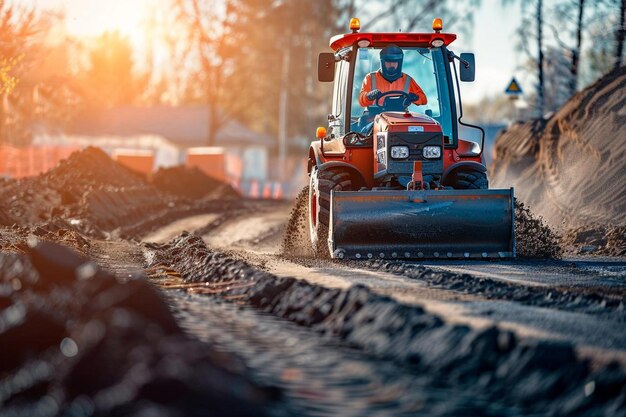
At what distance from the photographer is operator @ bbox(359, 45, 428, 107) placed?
578 inches

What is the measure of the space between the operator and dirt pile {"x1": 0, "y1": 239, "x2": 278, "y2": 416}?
651cm

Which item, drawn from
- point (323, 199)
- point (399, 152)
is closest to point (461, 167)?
point (399, 152)

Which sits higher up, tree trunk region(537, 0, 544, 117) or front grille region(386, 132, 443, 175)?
tree trunk region(537, 0, 544, 117)

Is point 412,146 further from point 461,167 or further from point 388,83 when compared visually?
point 388,83

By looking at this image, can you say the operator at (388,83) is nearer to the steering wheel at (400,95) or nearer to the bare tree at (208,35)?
the steering wheel at (400,95)

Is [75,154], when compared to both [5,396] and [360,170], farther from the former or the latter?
[5,396]

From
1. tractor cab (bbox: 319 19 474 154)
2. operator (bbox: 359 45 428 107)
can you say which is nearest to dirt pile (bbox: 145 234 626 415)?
operator (bbox: 359 45 428 107)

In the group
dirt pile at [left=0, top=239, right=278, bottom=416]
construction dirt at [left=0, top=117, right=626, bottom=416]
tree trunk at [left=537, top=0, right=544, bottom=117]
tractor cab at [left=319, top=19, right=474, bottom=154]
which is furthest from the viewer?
tree trunk at [left=537, top=0, right=544, bottom=117]

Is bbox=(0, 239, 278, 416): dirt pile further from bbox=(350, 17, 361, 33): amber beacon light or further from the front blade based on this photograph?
bbox=(350, 17, 361, 33): amber beacon light

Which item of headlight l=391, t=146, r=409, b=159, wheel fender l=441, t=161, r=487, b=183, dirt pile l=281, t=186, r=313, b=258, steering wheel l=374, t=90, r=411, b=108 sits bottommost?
dirt pile l=281, t=186, r=313, b=258

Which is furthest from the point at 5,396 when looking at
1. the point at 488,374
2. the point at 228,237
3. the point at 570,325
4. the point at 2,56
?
the point at 228,237

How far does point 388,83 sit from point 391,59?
15.1 inches

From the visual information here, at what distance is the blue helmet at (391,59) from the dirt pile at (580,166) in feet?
13.2

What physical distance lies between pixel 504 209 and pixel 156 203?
17845mm
